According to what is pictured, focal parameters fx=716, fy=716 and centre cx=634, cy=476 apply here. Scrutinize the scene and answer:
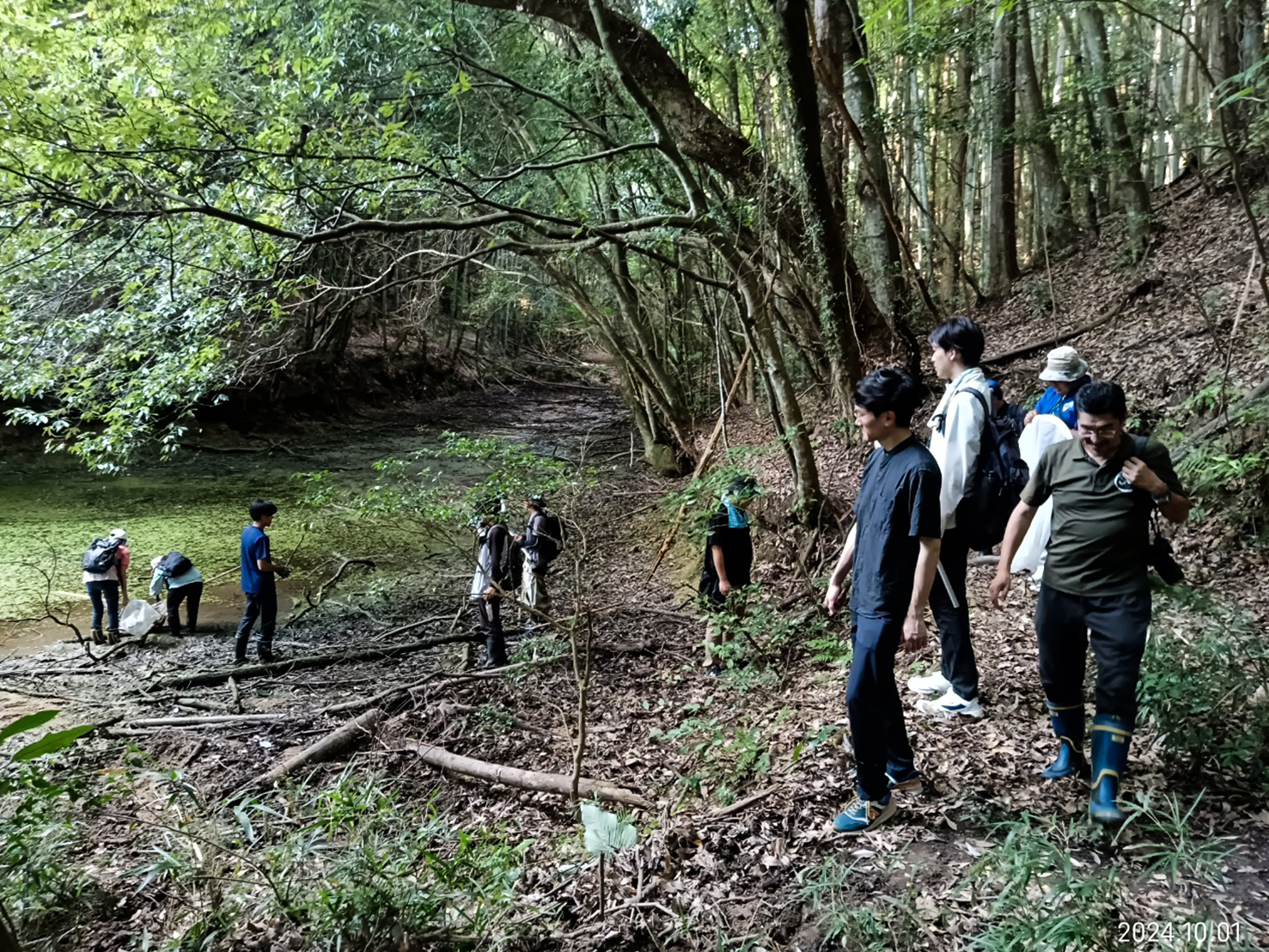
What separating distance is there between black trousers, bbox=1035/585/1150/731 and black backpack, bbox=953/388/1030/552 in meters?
0.49

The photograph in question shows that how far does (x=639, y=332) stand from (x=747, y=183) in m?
5.62

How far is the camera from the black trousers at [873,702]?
8.84 feet

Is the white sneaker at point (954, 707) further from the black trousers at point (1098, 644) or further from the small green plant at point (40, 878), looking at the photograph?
the small green plant at point (40, 878)

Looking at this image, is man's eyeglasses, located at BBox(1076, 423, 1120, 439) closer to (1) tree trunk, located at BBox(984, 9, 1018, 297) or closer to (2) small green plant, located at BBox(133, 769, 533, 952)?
(2) small green plant, located at BBox(133, 769, 533, 952)

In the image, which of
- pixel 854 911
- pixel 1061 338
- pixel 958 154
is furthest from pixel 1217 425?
pixel 958 154

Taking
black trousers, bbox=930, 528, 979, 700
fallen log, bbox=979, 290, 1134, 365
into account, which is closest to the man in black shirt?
black trousers, bbox=930, 528, 979, 700

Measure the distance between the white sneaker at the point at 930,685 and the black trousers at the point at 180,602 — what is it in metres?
7.74

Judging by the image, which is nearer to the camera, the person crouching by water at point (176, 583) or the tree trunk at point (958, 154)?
the person crouching by water at point (176, 583)

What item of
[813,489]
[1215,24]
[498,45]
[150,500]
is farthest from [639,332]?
[150,500]

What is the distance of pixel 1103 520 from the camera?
8.39 ft

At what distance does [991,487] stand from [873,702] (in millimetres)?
1157

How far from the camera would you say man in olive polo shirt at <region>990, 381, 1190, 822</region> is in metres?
2.47

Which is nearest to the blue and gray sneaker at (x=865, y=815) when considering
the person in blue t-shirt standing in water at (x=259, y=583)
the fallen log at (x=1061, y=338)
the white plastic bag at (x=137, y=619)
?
the fallen log at (x=1061, y=338)

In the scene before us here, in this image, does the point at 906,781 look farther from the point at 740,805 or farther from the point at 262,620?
the point at 262,620
